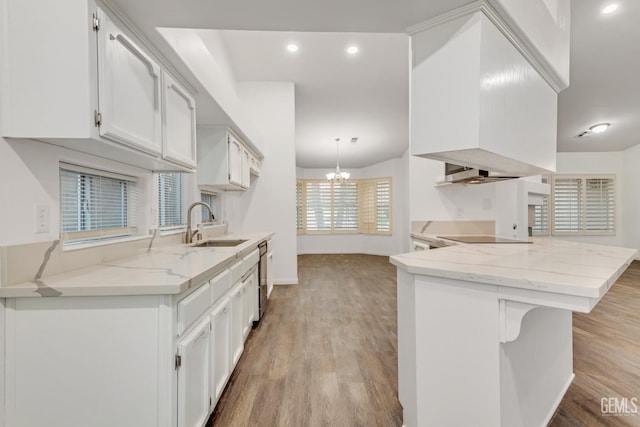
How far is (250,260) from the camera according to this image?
2.42 metres

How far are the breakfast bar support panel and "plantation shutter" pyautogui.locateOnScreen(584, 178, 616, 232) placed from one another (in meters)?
7.05

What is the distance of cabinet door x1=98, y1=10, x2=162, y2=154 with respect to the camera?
1196mm

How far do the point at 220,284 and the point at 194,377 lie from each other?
1.60ft

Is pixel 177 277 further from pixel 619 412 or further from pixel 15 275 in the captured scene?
pixel 619 412

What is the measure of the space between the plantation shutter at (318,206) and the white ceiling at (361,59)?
1.83 meters

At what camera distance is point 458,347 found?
3.95 ft

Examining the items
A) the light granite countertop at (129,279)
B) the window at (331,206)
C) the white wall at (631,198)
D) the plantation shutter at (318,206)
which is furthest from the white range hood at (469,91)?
the white wall at (631,198)

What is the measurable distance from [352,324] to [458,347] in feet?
5.88

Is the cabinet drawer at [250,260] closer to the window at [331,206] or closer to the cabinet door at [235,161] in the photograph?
the cabinet door at [235,161]

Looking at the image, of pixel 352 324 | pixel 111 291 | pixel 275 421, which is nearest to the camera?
pixel 111 291

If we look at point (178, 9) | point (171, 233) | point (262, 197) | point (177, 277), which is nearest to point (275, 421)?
point (177, 277)

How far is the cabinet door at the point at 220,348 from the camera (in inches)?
59.6

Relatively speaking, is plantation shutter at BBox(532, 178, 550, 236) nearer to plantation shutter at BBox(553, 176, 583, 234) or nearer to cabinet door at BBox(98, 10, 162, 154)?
plantation shutter at BBox(553, 176, 583, 234)

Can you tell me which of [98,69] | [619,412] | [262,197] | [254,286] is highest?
[98,69]
